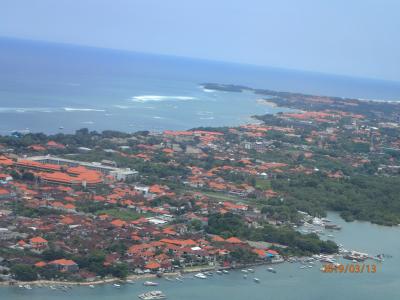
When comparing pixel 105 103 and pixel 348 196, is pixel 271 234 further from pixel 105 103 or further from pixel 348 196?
pixel 105 103


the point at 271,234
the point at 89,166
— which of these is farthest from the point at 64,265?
the point at 89,166

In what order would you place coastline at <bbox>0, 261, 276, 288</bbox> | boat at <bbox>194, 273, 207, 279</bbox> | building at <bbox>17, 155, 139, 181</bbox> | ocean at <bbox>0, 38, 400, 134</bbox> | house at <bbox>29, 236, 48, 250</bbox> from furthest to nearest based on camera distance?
ocean at <bbox>0, 38, 400, 134</bbox> → building at <bbox>17, 155, 139, 181</bbox> → house at <bbox>29, 236, 48, 250</bbox> → boat at <bbox>194, 273, 207, 279</bbox> → coastline at <bbox>0, 261, 276, 288</bbox>

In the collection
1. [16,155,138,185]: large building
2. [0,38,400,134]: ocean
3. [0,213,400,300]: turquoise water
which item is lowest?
[0,213,400,300]: turquoise water

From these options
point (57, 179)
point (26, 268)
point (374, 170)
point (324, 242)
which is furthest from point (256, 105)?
point (26, 268)

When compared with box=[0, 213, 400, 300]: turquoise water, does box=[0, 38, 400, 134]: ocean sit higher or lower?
higher

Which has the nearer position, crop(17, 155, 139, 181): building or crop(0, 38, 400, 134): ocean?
crop(17, 155, 139, 181): building

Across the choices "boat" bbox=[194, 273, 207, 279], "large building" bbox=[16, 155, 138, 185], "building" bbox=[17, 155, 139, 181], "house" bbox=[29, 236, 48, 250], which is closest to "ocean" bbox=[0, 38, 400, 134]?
"building" bbox=[17, 155, 139, 181]

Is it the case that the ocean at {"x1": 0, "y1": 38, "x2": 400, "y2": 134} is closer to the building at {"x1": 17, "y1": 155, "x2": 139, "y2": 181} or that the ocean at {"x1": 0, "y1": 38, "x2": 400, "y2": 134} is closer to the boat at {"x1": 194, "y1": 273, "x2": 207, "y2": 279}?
the building at {"x1": 17, "y1": 155, "x2": 139, "y2": 181}
